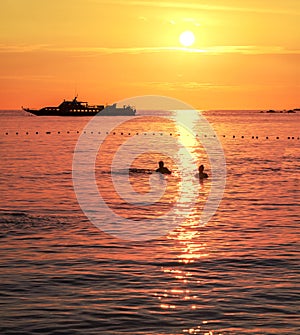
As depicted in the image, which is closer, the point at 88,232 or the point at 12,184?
the point at 88,232

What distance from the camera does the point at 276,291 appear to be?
2169 centimetres

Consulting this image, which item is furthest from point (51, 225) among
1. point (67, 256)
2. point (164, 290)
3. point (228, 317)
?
point (228, 317)

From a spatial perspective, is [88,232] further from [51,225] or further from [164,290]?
[164,290]

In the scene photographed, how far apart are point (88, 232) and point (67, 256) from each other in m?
5.76

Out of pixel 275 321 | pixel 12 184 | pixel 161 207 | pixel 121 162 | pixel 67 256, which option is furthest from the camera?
pixel 121 162

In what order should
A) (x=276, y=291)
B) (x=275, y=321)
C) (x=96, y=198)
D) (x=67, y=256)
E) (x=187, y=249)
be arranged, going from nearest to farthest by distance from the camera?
1. (x=275, y=321)
2. (x=276, y=291)
3. (x=67, y=256)
4. (x=187, y=249)
5. (x=96, y=198)

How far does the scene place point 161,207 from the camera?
142 ft

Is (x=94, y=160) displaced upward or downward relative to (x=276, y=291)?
upward

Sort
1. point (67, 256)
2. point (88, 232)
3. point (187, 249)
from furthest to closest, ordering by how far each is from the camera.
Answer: point (88, 232) → point (187, 249) → point (67, 256)

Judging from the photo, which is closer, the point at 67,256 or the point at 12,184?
the point at 67,256

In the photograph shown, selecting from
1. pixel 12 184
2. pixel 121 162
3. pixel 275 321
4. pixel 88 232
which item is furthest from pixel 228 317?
pixel 121 162

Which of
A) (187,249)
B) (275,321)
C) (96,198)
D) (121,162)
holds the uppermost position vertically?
(121,162)

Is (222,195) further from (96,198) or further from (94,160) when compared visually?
(94,160)

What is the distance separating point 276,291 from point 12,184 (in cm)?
3630
